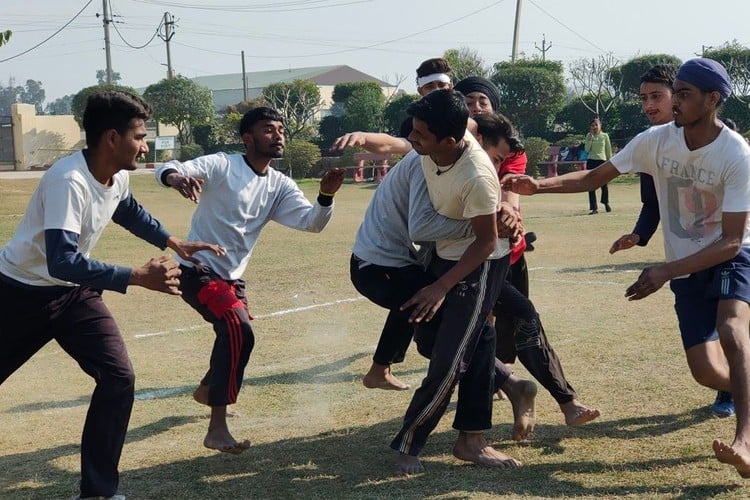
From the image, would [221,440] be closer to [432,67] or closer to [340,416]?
[340,416]

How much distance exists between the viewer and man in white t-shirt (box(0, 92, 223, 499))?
4812 mm

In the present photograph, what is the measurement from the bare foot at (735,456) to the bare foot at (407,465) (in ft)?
4.94

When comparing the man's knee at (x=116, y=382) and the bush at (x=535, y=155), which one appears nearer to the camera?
the man's knee at (x=116, y=382)

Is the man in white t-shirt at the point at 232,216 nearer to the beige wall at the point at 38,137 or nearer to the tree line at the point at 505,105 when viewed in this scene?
the tree line at the point at 505,105

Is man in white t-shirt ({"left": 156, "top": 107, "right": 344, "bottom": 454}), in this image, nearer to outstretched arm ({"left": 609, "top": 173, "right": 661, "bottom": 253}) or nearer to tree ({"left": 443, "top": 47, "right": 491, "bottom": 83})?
outstretched arm ({"left": 609, "top": 173, "right": 661, "bottom": 253})

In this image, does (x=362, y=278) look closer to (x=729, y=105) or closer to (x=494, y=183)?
(x=494, y=183)

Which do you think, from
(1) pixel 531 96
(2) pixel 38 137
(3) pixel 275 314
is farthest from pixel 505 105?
(3) pixel 275 314

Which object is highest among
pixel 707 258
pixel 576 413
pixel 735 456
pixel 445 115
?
pixel 445 115

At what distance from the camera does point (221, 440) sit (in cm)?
560

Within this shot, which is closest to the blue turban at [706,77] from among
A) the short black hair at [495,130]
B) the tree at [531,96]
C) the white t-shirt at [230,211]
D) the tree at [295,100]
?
the short black hair at [495,130]

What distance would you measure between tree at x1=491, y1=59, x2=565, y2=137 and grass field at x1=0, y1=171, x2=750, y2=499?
37.8m

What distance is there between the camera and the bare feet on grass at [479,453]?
5.30 m

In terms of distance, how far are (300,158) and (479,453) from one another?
118 ft

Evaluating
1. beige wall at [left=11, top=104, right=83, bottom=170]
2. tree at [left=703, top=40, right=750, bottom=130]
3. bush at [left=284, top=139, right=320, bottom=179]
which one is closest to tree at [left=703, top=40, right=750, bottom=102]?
tree at [left=703, top=40, right=750, bottom=130]
